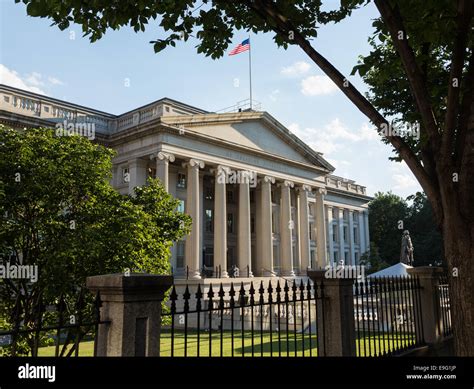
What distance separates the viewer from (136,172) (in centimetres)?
3331

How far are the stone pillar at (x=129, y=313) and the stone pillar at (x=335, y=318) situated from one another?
11.9ft

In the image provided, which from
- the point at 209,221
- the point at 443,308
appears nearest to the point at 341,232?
the point at 209,221

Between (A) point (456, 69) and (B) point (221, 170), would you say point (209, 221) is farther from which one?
(A) point (456, 69)

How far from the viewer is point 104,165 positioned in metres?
13.4

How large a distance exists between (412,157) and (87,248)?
26.2 ft

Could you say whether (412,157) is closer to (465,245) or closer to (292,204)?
(465,245)

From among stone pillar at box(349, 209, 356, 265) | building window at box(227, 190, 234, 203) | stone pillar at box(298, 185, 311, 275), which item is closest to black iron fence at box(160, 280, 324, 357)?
stone pillar at box(298, 185, 311, 275)

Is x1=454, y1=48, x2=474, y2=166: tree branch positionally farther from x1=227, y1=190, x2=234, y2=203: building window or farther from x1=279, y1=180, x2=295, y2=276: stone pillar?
x1=227, y1=190, x2=234, y2=203: building window

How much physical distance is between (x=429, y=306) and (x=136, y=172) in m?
26.4

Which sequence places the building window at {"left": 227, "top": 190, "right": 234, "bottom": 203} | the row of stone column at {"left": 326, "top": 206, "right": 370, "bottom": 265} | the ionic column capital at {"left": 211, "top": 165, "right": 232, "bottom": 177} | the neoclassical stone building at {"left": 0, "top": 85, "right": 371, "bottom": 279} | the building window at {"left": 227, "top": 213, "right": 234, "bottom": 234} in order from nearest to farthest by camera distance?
the neoclassical stone building at {"left": 0, "top": 85, "right": 371, "bottom": 279} < the ionic column capital at {"left": 211, "top": 165, "right": 232, "bottom": 177} < the building window at {"left": 227, "top": 213, "right": 234, "bottom": 234} < the building window at {"left": 227, "top": 190, "right": 234, "bottom": 203} < the row of stone column at {"left": 326, "top": 206, "right": 370, "bottom": 265}

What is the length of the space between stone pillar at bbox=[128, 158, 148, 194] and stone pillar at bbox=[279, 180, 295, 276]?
1542 centimetres

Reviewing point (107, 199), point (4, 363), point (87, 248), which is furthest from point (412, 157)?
point (107, 199)

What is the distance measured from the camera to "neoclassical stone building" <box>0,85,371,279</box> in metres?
31.9

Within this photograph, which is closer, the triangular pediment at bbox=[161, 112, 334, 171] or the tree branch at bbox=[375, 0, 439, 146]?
the tree branch at bbox=[375, 0, 439, 146]
